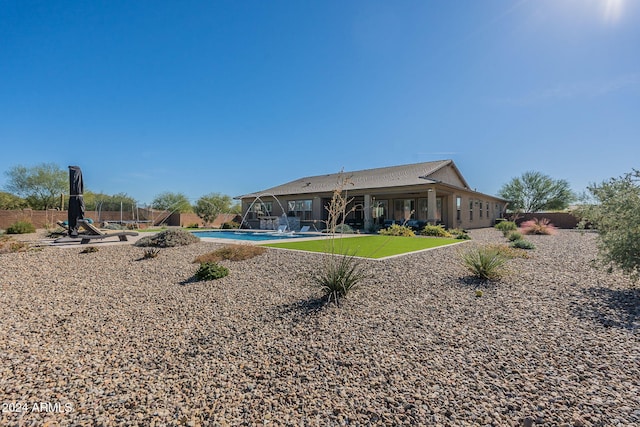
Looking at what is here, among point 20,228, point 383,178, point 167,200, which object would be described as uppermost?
point 383,178

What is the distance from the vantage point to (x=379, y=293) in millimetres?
4574

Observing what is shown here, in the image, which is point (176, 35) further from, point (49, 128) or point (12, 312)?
point (49, 128)

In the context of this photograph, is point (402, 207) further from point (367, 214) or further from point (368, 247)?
point (368, 247)

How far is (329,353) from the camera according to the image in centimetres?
289

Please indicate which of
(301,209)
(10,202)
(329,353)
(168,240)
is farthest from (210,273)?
(10,202)

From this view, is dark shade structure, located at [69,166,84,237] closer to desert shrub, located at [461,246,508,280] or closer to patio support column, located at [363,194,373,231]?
desert shrub, located at [461,246,508,280]

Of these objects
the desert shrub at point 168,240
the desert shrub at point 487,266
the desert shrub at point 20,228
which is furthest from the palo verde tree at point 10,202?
the desert shrub at point 487,266

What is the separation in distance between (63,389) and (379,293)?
402cm

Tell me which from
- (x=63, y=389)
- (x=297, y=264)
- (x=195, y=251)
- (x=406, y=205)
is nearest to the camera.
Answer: (x=63, y=389)

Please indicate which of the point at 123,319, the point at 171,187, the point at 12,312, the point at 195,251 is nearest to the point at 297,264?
the point at 123,319

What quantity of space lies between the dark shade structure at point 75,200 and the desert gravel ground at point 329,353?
21.3 feet

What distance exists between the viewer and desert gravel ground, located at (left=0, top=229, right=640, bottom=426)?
205cm

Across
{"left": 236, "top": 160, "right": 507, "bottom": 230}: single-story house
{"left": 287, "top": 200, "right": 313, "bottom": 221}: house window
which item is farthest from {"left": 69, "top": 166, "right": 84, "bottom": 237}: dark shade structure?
{"left": 287, "top": 200, "right": 313, "bottom": 221}: house window

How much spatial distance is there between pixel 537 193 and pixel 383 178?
2740 centimetres
